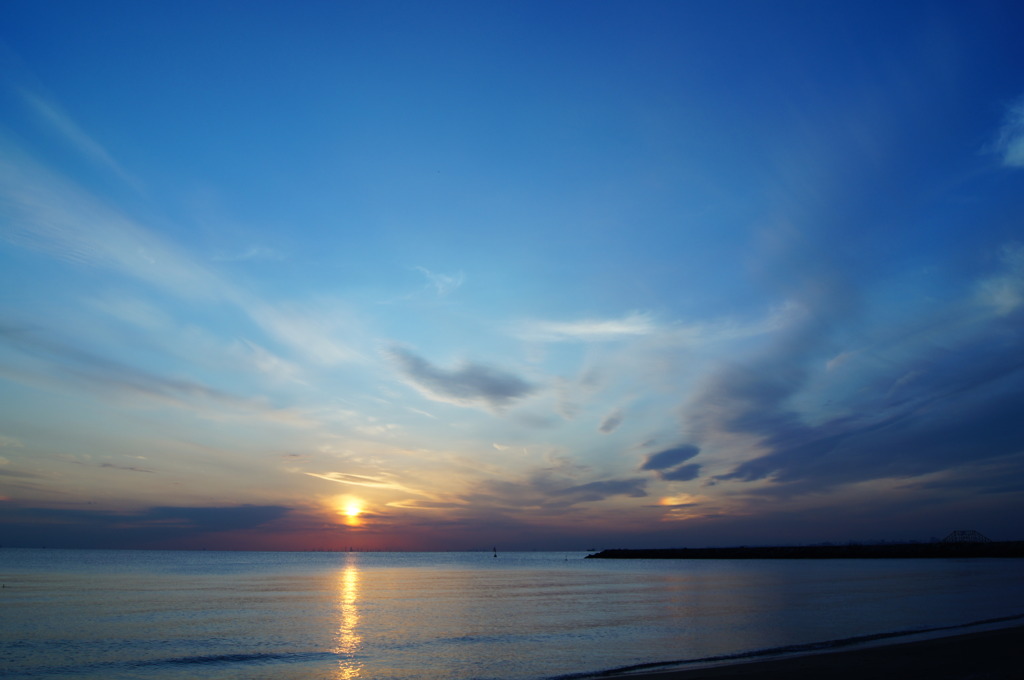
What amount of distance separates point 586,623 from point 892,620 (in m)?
18.4

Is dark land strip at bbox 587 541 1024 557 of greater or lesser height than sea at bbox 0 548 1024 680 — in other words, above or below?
below

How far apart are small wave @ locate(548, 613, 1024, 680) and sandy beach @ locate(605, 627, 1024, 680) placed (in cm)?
131

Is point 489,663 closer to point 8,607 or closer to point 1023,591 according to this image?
point 8,607

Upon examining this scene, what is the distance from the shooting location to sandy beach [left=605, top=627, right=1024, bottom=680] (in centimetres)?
2050

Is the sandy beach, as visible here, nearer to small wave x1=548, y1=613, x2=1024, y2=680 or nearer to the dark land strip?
small wave x1=548, y1=613, x2=1024, y2=680

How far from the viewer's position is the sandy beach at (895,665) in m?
20.5

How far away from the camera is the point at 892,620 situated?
Answer: 124 feet

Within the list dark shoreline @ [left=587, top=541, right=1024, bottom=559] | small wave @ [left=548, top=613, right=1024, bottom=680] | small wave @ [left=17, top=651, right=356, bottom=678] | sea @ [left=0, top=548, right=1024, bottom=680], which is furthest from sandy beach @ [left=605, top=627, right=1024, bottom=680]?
dark shoreline @ [left=587, top=541, right=1024, bottom=559]

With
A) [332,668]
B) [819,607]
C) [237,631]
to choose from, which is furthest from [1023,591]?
[237,631]

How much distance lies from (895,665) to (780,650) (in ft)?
21.5

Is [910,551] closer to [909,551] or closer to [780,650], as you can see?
[909,551]

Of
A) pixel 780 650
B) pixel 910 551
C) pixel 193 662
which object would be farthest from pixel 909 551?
pixel 193 662

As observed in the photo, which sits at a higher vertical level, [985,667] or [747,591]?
[985,667]

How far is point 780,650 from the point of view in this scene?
2822cm
